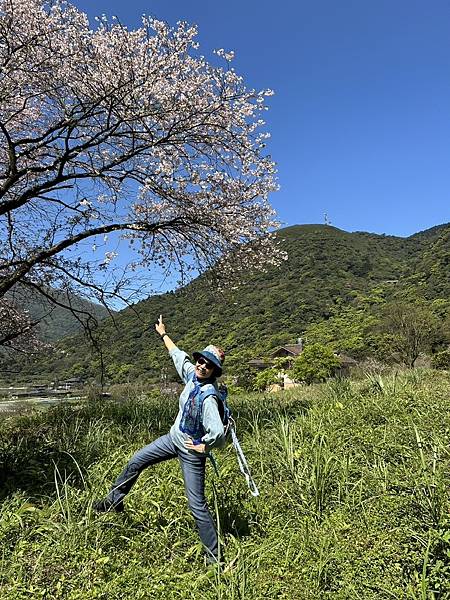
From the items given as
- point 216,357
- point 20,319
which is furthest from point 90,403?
point 216,357

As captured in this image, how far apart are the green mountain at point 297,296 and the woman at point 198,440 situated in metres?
17.7

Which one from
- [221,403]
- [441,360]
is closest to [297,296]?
[441,360]

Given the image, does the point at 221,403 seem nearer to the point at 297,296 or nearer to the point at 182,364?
the point at 182,364

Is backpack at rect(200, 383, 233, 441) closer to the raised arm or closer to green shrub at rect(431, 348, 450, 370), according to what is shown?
the raised arm

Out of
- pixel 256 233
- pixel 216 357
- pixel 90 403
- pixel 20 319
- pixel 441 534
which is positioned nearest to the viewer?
pixel 441 534

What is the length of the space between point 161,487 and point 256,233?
4.96 m

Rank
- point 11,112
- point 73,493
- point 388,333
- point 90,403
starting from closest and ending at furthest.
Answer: point 73,493, point 11,112, point 90,403, point 388,333

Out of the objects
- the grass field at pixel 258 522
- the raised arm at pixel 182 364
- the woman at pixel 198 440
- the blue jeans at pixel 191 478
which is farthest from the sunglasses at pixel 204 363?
the grass field at pixel 258 522

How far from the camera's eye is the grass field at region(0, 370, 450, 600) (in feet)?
8.93

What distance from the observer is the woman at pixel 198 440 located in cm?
316

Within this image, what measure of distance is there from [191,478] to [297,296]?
5880 cm

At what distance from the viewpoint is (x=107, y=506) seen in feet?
12.0

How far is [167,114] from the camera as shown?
257 inches

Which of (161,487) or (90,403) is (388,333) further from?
(161,487)
